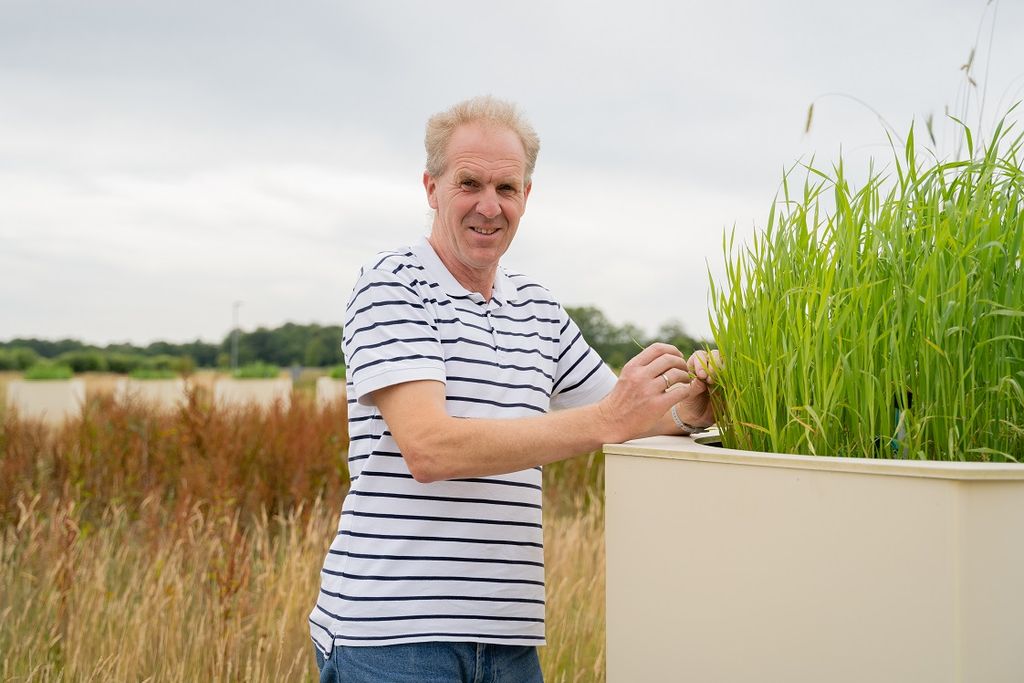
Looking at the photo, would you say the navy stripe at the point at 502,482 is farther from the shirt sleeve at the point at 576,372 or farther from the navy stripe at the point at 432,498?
the shirt sleeve at the point at 576,372

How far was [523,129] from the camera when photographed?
210 cm

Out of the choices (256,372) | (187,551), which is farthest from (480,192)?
(256,372)

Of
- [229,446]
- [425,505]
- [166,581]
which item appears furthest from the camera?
[229,446]

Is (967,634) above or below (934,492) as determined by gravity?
below

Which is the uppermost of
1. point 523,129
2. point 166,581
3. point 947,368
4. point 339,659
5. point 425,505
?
point 523,129

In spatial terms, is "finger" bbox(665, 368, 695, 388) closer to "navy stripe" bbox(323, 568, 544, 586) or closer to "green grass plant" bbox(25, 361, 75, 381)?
"navy stripe" bbox(323, 568, 544, 586)

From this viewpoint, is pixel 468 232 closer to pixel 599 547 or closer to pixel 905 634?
pixel 905 634

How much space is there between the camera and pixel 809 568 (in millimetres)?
1481

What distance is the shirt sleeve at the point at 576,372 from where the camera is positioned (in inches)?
91.7

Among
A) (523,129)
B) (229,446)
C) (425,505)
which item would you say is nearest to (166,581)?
(229,446)

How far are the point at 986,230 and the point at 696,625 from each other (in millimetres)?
892

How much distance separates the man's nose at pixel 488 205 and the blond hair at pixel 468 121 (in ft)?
0.42

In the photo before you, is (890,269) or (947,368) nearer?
(947,368)

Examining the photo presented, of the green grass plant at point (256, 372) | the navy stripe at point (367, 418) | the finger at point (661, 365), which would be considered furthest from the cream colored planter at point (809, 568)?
the green grass plant at point (256, 372)
